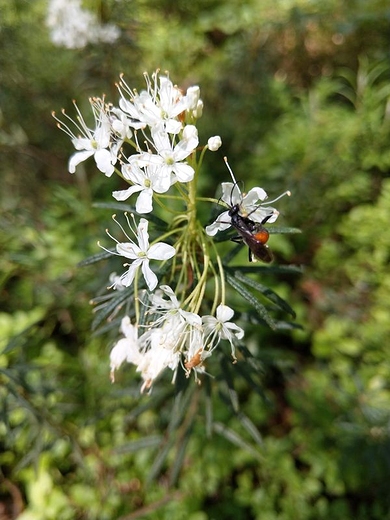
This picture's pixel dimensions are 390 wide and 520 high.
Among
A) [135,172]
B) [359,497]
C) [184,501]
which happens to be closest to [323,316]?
[359,497]

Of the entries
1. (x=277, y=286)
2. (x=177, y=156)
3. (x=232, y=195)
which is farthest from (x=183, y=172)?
(x=277, y=286)

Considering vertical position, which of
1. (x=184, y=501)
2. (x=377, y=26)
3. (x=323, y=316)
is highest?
(x=377, y=26)

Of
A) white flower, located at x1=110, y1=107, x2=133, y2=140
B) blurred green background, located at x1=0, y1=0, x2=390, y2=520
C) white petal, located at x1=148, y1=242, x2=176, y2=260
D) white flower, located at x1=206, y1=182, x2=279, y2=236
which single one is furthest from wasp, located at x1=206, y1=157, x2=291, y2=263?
blurred green background, located at x1=0, y1=0, x2=390, y2=520

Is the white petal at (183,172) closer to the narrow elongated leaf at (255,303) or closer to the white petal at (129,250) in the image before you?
the white petal at (129,250)

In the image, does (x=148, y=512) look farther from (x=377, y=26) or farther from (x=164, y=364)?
(x=377, y=26)

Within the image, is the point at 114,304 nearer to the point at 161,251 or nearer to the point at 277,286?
the point at 161,251

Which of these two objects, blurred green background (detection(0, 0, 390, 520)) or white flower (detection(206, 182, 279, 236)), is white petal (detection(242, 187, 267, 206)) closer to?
white flower (detection(206, 182, 279, 236))
